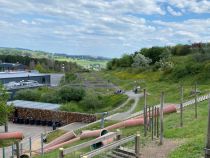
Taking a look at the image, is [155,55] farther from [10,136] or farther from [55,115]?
[10,136]

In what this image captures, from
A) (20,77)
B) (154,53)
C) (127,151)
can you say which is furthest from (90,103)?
(154,53)

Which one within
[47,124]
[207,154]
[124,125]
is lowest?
[47,124]

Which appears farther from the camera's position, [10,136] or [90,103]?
[90,103]

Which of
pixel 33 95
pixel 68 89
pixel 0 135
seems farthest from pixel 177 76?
pixel 0 135

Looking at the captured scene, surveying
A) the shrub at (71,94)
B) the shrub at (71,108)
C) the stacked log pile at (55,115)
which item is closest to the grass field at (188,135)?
the stacked log pile at (55,115)

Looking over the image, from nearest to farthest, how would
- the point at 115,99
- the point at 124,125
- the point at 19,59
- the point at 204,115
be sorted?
the point at 204,115 → the point at 124,125 → the point at 115,99 → the point at 19,59

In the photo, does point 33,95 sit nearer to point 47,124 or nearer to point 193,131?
point 47,124

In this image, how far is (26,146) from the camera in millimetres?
33000

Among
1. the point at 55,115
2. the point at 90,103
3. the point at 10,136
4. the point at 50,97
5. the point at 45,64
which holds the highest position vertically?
the point at 45,64

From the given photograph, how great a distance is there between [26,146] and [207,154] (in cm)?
2735

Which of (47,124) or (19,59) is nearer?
(47,124)

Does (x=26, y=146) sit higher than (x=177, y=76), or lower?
lower

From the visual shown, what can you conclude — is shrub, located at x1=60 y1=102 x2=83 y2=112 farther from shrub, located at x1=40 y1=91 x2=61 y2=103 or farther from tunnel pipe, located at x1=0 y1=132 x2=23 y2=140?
tunnel pipe, located at x1=0 y1=132 x2=23 y2=140

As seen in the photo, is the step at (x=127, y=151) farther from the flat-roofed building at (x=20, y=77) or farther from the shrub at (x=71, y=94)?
the flat-roofed building at (x=20, y=77)
